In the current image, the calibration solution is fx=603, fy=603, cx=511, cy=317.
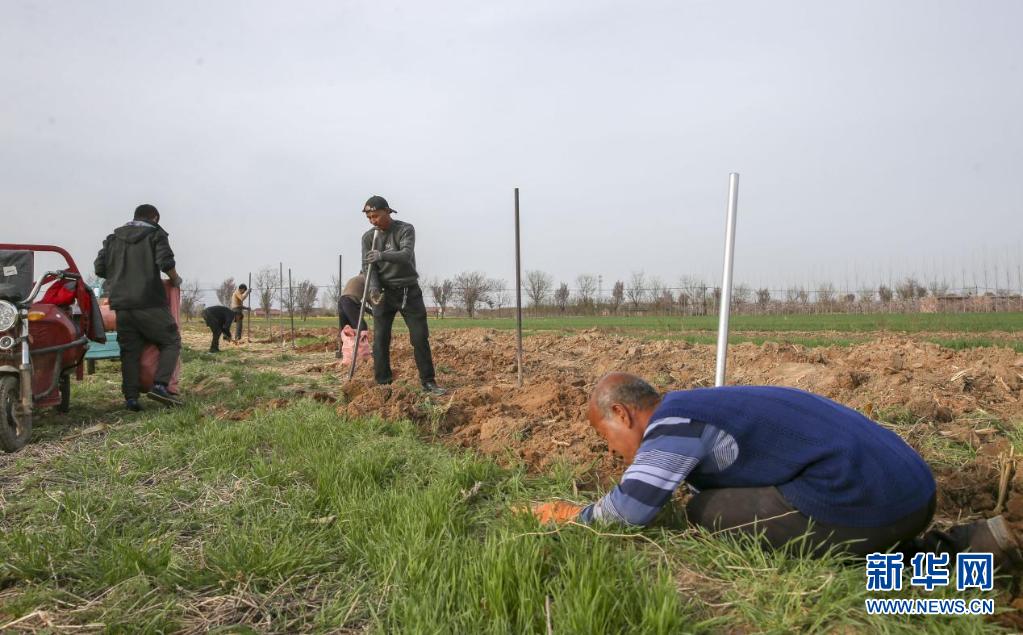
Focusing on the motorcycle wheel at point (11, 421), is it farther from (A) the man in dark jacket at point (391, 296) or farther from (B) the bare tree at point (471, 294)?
(B) the bare tree at point (471, 294)

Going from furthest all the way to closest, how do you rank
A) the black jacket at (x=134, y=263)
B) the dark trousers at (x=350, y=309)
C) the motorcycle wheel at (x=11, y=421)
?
the dark trousers at (x=350, y=309), the black jacket at (x=134, y=263), the motorcycle wheel at (x=11, y=421)

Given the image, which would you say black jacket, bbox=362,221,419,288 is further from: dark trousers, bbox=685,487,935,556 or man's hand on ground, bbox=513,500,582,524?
dark trousers, bbox=685,487,935,556

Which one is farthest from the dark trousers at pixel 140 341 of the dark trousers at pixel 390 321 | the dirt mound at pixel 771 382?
the dark trousers at pixel 390 321

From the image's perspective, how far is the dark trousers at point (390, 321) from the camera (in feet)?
21.8

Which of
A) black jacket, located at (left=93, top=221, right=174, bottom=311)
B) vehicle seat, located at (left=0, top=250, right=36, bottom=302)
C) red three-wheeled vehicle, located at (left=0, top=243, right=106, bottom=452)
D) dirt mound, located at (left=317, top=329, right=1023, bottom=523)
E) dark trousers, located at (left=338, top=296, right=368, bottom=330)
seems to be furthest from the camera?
dark trousers, located at (left=338, top=296, right=368, bottom=330)

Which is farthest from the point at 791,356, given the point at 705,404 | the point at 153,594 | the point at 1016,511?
the point at 153,594

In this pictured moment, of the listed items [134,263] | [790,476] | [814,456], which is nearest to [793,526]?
[790,476]

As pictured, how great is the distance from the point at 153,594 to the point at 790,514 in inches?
89.6

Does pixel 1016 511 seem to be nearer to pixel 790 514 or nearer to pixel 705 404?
pixel 790 514

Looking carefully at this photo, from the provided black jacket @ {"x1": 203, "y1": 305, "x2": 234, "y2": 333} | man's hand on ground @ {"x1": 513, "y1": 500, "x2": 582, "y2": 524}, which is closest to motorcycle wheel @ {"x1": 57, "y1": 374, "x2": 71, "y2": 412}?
man's hand on ground @ {"x1": 513, "y1": 500, "x2": 582, "y2": 524}

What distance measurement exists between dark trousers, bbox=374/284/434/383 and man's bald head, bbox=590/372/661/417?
438cm

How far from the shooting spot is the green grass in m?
1.86

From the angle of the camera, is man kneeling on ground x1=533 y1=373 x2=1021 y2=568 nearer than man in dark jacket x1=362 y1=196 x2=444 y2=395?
Yes

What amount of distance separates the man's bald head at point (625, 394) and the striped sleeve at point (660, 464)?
0.19m
